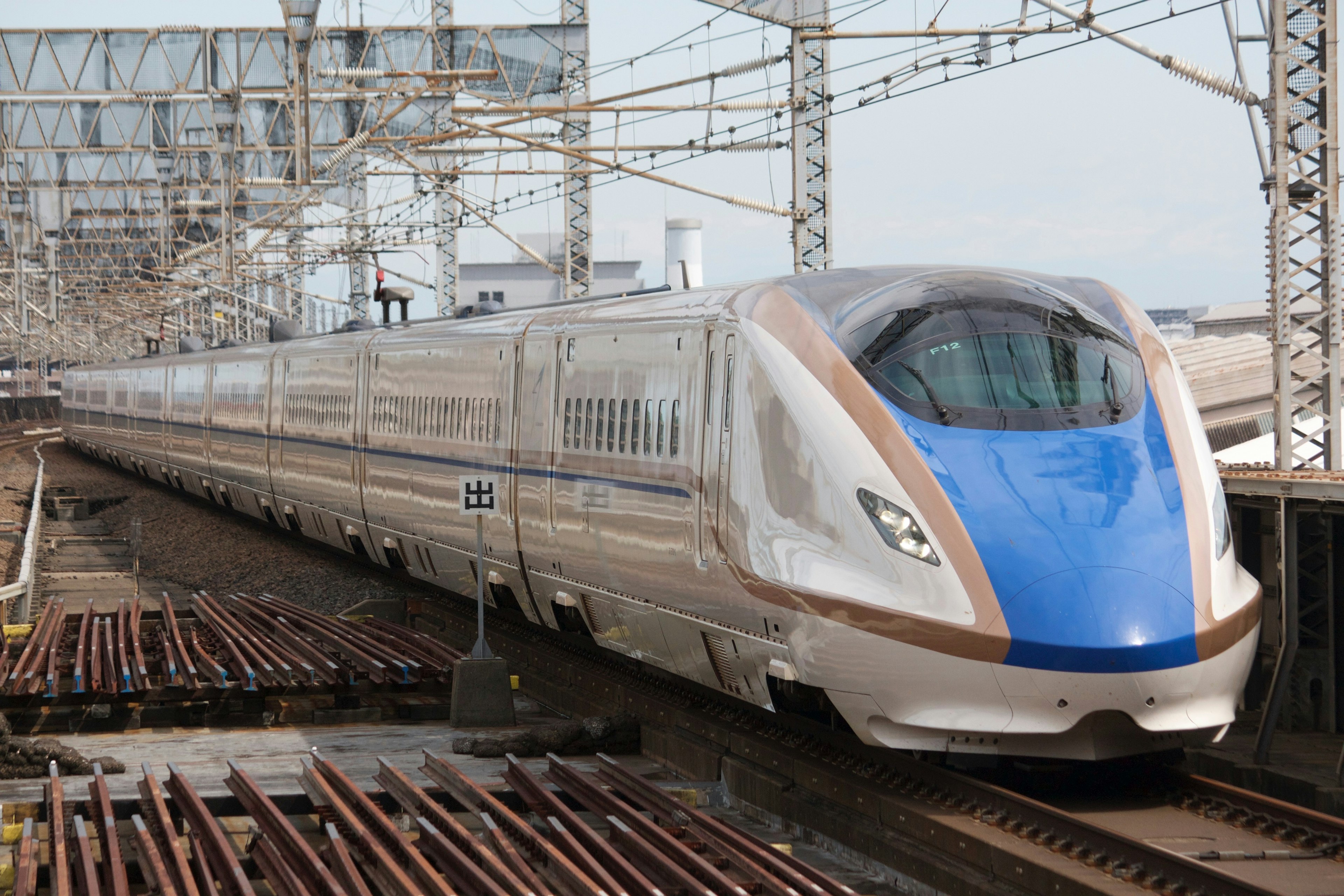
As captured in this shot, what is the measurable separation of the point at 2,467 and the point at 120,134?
54.0 ft

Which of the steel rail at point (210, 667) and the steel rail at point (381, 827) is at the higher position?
the steel rail at point (381, 827)

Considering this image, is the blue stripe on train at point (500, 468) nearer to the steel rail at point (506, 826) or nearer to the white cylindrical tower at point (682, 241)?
the steel rail at point (506, 826)

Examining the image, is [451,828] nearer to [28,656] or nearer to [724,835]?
[724,835]

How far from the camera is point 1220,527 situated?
9070mm

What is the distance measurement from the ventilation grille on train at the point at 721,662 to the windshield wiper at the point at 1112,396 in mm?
2888

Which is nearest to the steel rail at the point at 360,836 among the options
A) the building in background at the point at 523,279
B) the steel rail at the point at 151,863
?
the steel rail at the point at 151,863

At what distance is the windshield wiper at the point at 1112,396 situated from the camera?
9.23 m

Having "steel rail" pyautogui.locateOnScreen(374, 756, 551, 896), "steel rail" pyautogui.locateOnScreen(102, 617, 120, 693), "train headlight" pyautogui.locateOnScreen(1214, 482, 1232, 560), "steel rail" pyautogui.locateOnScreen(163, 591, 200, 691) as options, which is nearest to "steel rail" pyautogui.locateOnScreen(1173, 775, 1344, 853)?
"train headlight" pyautogui.locateOnScreen(1214, 482, 1232, 560)

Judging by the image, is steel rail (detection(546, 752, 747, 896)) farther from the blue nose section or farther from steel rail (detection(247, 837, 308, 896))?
the blue nose section

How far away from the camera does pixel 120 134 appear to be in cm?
3278

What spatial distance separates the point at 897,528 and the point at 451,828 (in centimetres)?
284

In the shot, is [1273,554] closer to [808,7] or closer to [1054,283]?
[1054,283]

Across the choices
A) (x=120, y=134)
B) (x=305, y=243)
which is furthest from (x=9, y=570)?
(x=305, y=243)

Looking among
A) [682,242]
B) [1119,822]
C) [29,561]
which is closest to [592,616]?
[1119,822]
